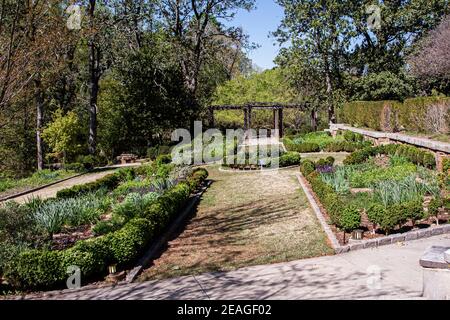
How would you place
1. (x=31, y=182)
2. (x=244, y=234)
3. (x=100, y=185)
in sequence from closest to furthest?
(x=244, y=234)
(x=100, y=185)
(x=31, y=182)

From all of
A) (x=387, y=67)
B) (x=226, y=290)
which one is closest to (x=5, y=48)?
(x=226, y=290)

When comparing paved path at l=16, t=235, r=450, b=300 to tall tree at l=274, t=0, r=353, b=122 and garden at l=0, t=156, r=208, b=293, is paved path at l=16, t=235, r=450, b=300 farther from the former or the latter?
tall tree at l=274, t=0, r=353, b=122

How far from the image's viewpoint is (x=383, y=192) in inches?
350

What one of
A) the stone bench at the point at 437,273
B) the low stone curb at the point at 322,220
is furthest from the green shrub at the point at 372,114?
the stone bench at the point at 437,273

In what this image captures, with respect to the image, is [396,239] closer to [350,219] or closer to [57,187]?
[350,219]

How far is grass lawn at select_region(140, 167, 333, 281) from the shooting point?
6926 mm

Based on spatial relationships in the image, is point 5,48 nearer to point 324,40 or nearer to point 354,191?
point 354,191

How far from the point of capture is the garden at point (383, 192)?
24.2 ft

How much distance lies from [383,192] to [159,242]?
460 centimetres

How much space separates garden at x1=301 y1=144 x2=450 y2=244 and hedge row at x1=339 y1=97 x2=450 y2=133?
Answer: 1451 millimetres

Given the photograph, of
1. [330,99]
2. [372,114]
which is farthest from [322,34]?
[372,114]

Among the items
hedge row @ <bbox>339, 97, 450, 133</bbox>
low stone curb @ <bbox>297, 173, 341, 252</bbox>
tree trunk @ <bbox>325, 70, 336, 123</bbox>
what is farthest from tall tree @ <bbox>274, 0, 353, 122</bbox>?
low stone curb @ <bbox>297, 173, 341, 252</bbox>

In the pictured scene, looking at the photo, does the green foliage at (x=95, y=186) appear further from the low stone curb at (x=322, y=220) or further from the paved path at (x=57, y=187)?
the low stone curb at (x=322, y=220)

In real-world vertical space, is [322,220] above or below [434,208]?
below
